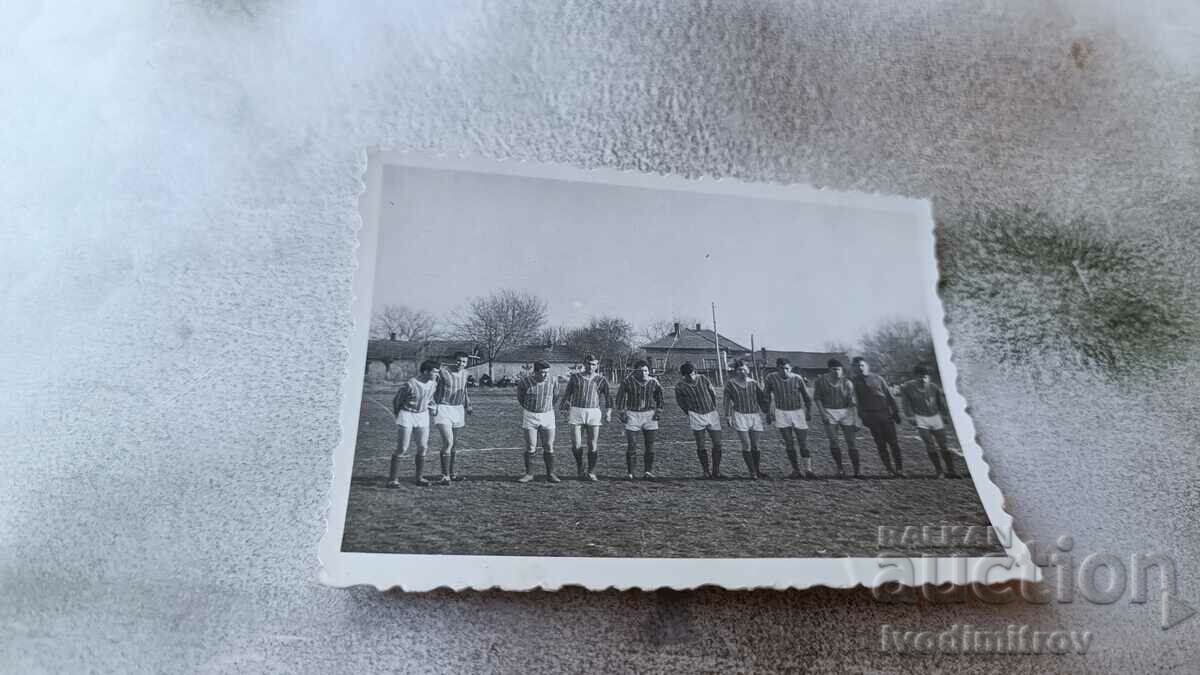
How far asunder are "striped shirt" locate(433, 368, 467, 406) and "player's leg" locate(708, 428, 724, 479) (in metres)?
0.14

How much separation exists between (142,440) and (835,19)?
0.53 metres

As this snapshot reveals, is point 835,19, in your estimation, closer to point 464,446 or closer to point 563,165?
point 563,165

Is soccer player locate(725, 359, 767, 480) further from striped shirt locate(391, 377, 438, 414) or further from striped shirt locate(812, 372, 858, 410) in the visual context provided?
striped shirt locate(391, 377, 438, 414)

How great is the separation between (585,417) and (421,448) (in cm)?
9

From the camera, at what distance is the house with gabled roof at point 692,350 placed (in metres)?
0.43

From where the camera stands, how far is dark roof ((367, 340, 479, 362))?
1.33ft

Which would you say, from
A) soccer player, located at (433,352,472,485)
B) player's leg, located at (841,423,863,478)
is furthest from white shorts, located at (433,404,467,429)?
player's leg, located at (841,423,863,478)

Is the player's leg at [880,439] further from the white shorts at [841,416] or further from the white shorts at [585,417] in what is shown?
the white shorts at [585,417]

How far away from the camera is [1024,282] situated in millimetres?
494

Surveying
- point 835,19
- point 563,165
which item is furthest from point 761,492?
point 835,19

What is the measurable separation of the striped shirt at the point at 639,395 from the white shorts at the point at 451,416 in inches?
3.3

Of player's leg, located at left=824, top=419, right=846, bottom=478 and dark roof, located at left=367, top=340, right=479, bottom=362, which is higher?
dark roof, located at left=367, top=340, right=479, bottom=362

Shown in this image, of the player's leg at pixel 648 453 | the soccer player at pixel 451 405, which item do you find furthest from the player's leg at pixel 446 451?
the player's leg at pixel 648 453

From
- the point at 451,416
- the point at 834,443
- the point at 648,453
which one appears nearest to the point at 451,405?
the point at 451,416
